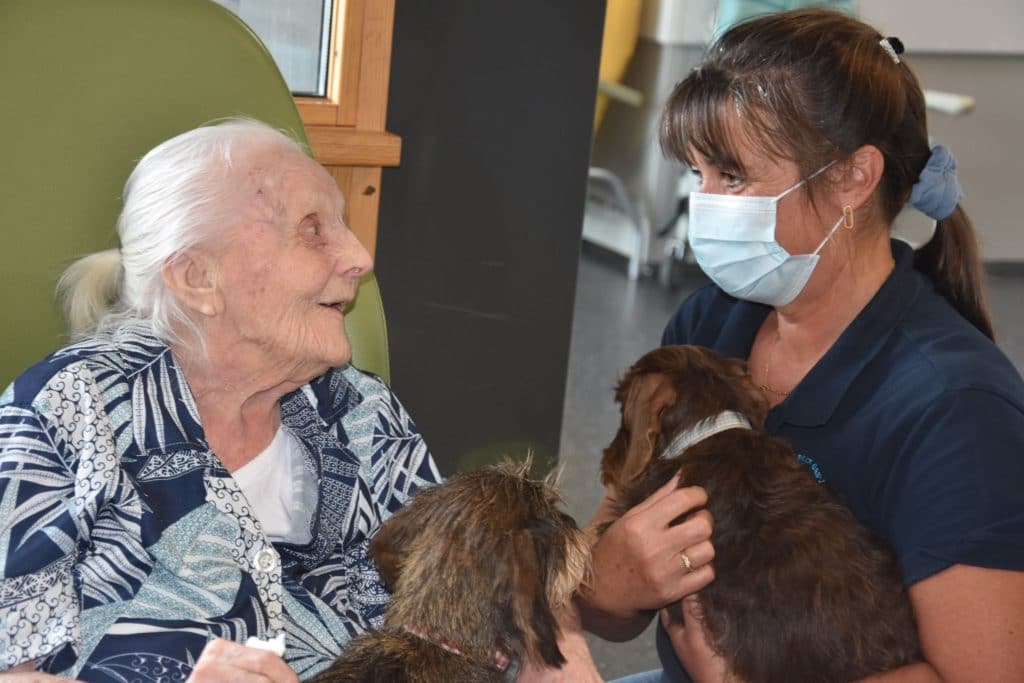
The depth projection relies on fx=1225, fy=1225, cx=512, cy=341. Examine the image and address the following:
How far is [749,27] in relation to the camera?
2043mm

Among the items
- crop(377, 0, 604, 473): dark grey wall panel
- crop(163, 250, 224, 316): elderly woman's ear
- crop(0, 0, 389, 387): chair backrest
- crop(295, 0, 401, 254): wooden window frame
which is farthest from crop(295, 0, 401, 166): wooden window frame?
crop(163, 250, 224, 316): elderly woman's ear

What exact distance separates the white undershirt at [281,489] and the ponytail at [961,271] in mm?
1118

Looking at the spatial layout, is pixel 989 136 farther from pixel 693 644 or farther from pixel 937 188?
pixel 693 644

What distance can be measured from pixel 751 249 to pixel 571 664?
76 cm

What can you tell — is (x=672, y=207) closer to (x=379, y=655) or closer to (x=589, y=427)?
(x=589, y=427)

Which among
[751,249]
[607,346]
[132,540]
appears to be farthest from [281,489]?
[607,346]

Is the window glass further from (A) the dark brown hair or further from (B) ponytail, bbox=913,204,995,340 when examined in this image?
(B) ponytail, bbox=913,204,995,340

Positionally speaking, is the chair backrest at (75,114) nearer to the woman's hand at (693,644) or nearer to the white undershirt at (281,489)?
the white undershirt at (281,489)

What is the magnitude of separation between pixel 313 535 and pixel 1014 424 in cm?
106

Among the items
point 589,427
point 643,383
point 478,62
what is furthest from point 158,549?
point 589,427

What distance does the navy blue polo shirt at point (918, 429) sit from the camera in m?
1.71

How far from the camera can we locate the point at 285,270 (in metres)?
1.86

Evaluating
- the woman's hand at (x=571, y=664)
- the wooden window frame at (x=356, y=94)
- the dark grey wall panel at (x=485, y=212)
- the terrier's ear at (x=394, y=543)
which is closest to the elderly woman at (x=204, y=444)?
the terrier's ear at (x=394, y=543)

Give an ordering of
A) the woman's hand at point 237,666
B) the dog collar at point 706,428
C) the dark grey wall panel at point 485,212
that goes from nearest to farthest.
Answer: the woman's hand at point 237,666
the dog collar at point 706,428
the dark grey wall panel at point 485,212
